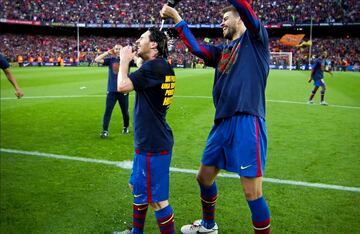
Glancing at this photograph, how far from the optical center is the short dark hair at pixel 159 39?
386 cm

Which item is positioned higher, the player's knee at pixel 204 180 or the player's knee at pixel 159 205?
the player's knee at pixel 204 180

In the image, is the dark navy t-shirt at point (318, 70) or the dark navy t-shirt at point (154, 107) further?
the dark navy t-shirt at point (318, 70)

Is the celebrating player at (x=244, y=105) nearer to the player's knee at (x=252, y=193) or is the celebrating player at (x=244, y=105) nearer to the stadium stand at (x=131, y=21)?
the player's knee at (x=252, y=193)

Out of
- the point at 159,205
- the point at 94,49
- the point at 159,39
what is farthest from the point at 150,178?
the point at 94,49

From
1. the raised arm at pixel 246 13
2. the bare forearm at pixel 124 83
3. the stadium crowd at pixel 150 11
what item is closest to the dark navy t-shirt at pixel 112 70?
the bare forearm at pixel 124 83

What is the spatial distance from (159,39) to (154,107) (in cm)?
71

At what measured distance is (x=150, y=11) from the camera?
6294 cm

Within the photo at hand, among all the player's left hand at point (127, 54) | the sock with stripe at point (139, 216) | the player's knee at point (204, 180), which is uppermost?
the player's left hand at point (127, 54)

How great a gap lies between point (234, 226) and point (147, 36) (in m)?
2.63

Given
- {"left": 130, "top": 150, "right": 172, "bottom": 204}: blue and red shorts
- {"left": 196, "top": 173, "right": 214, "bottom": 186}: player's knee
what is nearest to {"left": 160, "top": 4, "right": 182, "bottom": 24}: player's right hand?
{"left": 130, "top": 150, "right": 172, "bottom": 204}: blue and red shorts

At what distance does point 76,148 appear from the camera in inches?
333

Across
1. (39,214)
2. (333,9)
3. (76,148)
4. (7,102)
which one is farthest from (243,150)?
(333,9)

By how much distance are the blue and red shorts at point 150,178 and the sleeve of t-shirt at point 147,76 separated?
718 mm

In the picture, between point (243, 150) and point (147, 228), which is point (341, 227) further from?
point (147, 228)
